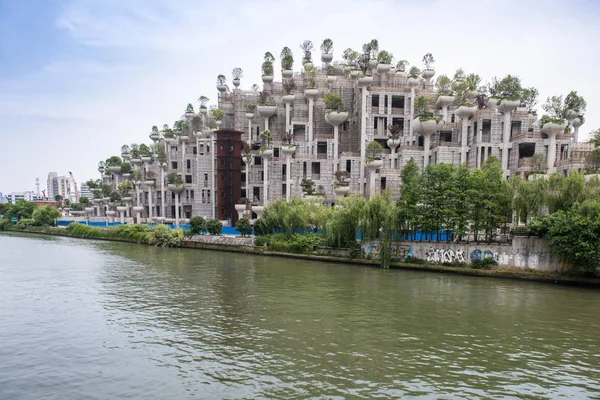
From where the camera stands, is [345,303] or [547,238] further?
[547,238]

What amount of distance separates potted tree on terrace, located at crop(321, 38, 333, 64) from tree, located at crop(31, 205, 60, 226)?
75.5 metres

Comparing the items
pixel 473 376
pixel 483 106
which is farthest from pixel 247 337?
pixel 483 106

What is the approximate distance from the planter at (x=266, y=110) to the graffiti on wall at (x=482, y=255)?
48.2m

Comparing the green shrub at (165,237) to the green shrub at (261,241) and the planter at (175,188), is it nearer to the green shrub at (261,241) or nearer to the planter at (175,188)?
the green shrub at (261,241)

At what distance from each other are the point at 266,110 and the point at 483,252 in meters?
49.2

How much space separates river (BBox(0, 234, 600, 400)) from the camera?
1358 cm

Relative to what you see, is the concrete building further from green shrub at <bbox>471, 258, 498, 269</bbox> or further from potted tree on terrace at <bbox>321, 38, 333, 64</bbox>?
green shrub at <bbox>471, 258, 498, 269</bbox>

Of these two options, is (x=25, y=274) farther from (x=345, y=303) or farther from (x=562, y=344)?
(x=562, y=344)

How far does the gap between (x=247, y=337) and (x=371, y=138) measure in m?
53.5

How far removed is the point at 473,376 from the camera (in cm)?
1453

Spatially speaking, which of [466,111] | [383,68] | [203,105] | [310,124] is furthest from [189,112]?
[466,111]

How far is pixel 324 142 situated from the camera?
226 feet

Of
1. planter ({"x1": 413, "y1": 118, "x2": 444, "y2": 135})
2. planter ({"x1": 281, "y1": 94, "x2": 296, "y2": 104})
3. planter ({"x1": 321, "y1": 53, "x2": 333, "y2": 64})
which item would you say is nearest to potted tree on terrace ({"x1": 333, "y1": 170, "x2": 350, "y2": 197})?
planter ({"x1": 413, "y1": 118, "x2": 444, "y2": 135})

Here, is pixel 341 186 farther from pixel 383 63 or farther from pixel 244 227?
pixel 383 63
